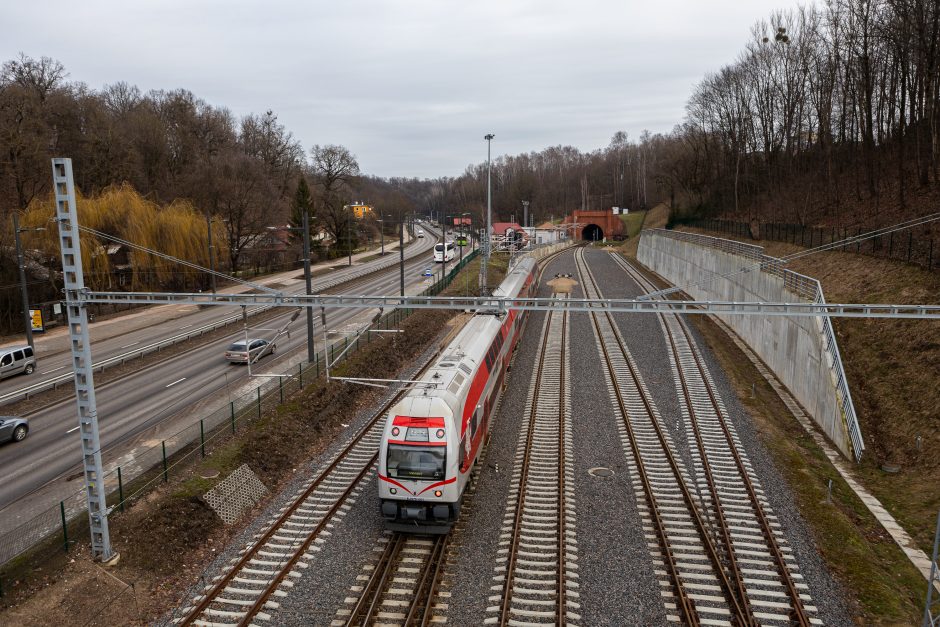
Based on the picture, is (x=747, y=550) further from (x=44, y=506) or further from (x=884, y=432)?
(x=44, y=506)

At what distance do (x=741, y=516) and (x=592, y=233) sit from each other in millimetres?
110644

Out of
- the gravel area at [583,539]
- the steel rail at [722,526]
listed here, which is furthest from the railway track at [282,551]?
the steel rail at [722,526]

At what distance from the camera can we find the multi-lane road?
2012 centimetres

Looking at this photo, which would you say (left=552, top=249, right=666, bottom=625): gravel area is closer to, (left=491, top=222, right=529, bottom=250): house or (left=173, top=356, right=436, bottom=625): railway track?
(left=173, top=356, right=436, bottom=625): railway track

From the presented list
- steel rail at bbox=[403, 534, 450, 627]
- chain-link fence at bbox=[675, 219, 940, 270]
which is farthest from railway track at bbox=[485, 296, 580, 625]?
chain-link fence at bbox=[675, 219, 940, 270]

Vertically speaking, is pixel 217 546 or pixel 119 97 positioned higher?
pixel 119 97

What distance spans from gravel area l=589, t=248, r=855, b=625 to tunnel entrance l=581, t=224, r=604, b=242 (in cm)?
8035

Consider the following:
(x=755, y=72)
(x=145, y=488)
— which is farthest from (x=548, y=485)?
(x=755, y=72)

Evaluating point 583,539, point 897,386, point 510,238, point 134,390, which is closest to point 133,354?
point 134,390

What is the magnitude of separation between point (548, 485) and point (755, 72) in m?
58.9

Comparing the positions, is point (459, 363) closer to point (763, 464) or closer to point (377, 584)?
point (377, 584)

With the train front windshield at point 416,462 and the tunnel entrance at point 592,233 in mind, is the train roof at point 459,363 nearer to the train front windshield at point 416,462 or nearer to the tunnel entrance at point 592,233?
the train front windshield at point 416,462

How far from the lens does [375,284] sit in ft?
210

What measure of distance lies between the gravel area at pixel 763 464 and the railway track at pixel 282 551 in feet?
36.4
